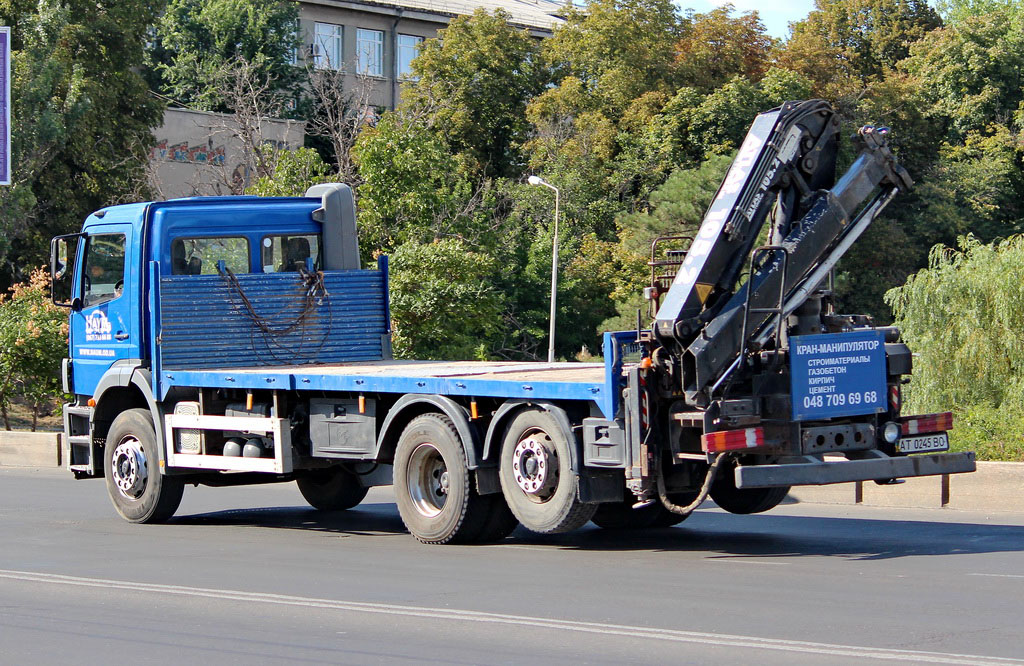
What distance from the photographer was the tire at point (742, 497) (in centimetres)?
1254

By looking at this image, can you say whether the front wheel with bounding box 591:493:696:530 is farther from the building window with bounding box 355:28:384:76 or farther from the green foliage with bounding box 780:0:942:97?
the building window with bounding box 355:28:384:76

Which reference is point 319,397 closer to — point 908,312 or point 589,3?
point 908,312

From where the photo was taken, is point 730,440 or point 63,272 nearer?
point 730,440

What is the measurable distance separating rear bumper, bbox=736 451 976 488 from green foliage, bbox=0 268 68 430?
59.2 ft

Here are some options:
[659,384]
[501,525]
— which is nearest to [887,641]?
[659,384]

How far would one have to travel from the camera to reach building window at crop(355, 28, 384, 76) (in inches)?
2682

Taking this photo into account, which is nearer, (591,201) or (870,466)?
(870,466)

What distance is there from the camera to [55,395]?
26562 mm

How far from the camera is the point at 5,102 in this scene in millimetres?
24359

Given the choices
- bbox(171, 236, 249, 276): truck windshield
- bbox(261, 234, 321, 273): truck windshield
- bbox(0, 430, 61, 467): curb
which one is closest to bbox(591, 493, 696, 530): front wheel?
bbox(261, 234, 321, 273): truck windshield

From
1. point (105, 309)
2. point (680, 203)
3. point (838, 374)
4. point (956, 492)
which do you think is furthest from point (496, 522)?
point (680, 203)

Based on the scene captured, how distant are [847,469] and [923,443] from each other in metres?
1.11

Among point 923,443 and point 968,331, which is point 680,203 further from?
point 923,443

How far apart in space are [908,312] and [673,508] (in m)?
17.4
